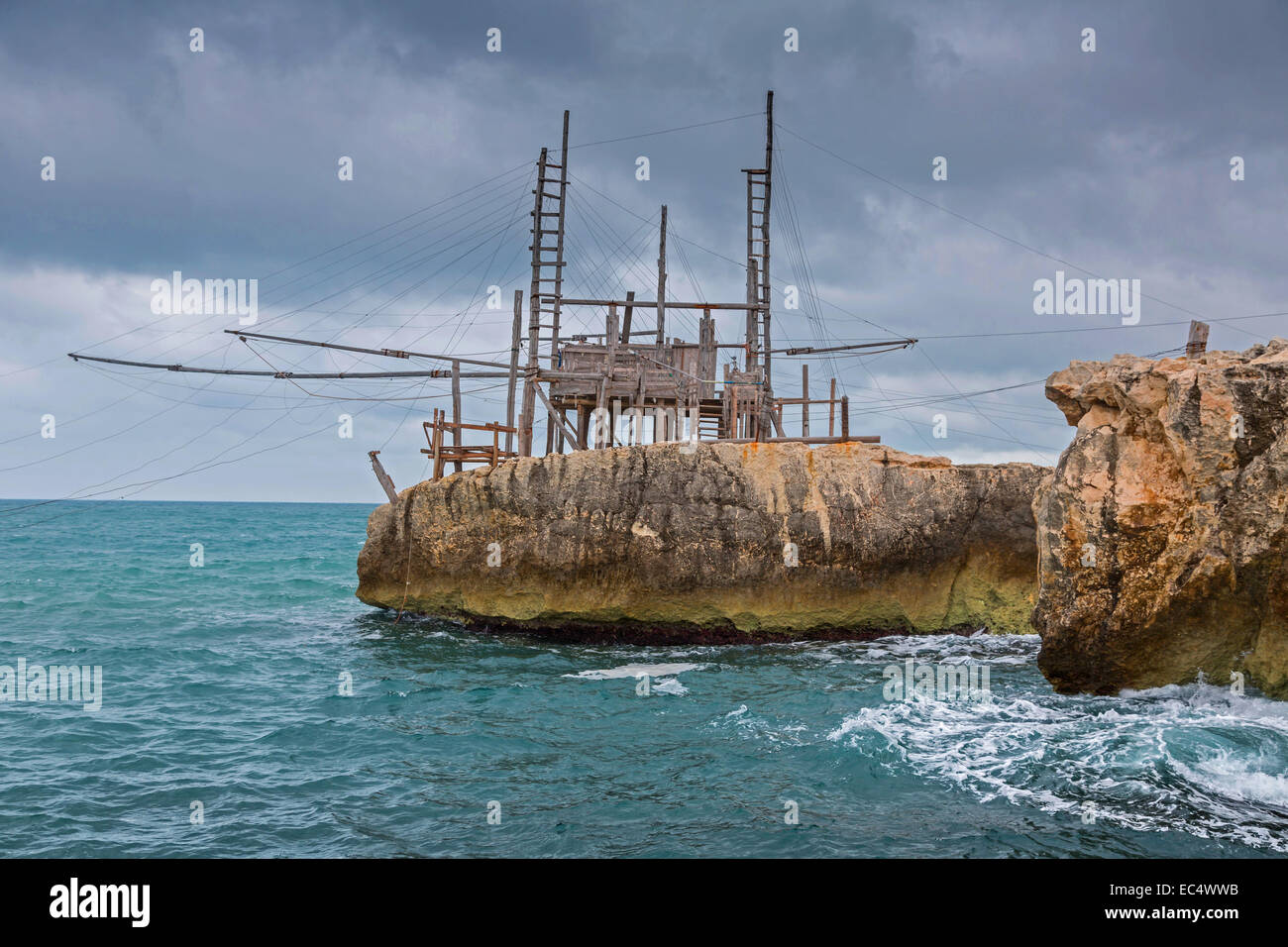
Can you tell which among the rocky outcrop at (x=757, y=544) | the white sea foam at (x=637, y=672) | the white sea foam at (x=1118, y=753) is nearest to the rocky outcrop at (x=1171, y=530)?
the white sea foam at (x=1118, y=753)

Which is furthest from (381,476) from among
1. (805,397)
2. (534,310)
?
(805,397)

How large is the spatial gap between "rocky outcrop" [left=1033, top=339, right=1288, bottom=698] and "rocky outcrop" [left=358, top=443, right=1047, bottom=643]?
24.6 feet

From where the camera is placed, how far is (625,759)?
40.9 ft

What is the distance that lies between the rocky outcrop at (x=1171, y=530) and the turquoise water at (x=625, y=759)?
2.31 ft

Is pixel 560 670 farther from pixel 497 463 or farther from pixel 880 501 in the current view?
pixel 880 501

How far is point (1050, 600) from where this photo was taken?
45.8 ft

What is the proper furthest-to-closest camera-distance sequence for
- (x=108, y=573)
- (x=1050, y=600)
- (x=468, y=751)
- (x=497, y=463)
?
(x=108, y=573), (x=497, y=463), (x=1050, y=600), (x=468, y=751)

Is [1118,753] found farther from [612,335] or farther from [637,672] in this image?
[612,335]

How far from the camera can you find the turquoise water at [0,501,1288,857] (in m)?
9.67

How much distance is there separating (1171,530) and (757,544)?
1003 cm

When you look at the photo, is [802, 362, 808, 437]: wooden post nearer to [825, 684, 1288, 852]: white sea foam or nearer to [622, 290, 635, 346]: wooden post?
[622, 290, 635, 346]: wooden post

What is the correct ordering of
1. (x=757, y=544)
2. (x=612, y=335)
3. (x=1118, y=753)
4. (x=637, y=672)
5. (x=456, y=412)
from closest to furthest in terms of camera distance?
(x=1118, y=753), (x=637, y=672), (x=757, y=544), (x=456, y=412), (x=612, y=335)
